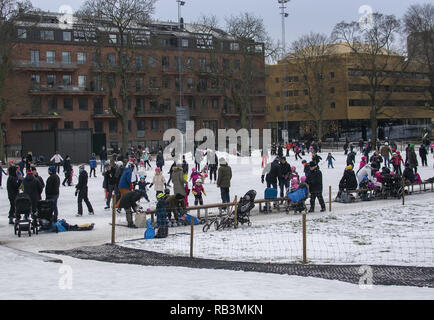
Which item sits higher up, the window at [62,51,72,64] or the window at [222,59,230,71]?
the window at [62,51,72,64]

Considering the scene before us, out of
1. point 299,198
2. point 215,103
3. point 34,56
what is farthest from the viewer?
point 215,103

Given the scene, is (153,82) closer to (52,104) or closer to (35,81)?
(52,104)

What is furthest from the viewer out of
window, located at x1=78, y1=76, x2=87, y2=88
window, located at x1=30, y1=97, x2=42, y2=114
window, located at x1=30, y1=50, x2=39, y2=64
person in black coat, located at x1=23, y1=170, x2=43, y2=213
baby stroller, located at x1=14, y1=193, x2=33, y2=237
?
window, located at x1=78, y1=76, x2=87, y2=88

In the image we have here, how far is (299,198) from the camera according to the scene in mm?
18641

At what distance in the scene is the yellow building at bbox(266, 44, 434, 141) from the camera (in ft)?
242

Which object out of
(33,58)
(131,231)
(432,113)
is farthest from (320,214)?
(432,113)

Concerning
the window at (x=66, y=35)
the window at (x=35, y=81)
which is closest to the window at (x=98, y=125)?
the window at (x=35, y=81)

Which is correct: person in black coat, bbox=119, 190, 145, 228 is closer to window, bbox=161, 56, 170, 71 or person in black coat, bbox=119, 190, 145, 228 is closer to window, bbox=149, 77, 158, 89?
window, bbox=149, 77, 158, 89

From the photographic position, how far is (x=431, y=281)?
28.2 ft

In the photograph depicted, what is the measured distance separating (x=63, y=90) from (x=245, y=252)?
55.4m

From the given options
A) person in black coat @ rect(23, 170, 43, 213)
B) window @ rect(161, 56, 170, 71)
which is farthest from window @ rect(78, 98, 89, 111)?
person in black coat @ rect(23, 170, 43, 213)

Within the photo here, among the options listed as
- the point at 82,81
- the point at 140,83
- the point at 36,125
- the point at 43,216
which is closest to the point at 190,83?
the point at 140,83

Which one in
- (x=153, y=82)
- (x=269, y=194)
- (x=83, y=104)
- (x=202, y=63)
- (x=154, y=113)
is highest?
(x=202, y=63)

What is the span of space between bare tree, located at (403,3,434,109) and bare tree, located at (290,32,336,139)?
1064 centimetres
